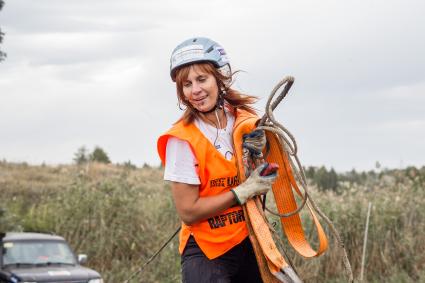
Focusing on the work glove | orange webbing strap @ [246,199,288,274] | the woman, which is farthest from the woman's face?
orange webbing strap @ [246,199,288,274]

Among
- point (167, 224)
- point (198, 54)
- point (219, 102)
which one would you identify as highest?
point (198, 54)

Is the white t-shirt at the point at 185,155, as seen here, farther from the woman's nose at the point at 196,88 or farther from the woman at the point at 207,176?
the woman's nose at the point at 196,88

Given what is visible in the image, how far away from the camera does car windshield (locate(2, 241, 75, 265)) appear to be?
36.0 feet

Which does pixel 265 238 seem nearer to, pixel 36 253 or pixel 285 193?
pixel 285 193

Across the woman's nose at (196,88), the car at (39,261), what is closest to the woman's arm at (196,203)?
the woman's nose at (196,88)

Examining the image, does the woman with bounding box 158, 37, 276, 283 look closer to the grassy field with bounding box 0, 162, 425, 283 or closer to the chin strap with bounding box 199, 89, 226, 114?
the chin strap with bounding box 199, 89, 226, 114

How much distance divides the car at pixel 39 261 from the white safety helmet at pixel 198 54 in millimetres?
7405

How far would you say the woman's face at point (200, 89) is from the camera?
12.4 ft

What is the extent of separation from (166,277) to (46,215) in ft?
12.0

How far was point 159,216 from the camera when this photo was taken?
1345 cm

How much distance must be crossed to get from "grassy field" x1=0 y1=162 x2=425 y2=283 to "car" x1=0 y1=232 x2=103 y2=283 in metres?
1.21

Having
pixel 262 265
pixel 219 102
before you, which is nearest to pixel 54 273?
pixel 219 102

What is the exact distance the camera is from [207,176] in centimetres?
372

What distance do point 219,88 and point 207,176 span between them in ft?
1.54
